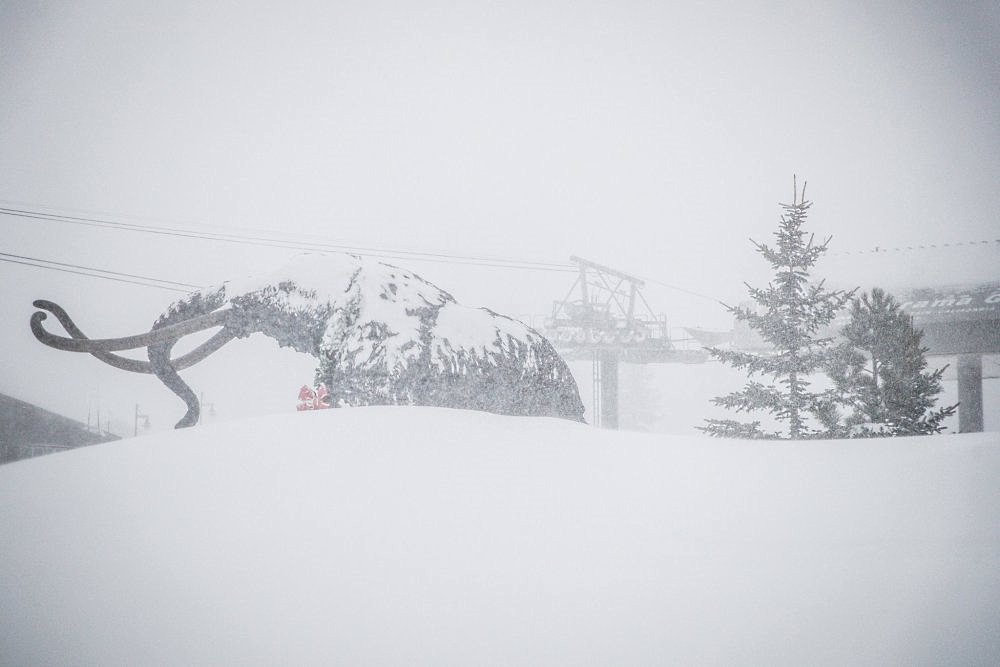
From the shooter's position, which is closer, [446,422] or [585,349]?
[446,422]

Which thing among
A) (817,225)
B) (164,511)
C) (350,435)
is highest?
(817,225)

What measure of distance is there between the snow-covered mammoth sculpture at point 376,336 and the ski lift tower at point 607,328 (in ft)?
35.8

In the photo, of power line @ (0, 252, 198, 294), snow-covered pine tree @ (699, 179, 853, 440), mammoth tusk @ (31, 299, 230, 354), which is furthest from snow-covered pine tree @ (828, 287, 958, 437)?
power line @ (0, 252, 198, 294)

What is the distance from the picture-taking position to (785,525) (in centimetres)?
199

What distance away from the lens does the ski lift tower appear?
16188mm

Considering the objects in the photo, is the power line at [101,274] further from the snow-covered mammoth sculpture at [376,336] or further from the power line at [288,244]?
the snow-covered mammoth sculpture at [376,336]

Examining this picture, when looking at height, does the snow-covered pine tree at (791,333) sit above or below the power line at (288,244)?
below

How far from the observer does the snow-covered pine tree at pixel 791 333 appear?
8469mm

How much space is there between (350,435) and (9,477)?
2.04 m

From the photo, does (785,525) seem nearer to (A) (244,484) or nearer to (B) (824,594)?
(B) (824,594)

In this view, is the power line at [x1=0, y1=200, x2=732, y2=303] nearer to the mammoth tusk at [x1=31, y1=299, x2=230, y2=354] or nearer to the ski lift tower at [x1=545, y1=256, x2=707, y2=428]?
the ski lift tower at [x1=545, y1=256, x2=707, y2=428]

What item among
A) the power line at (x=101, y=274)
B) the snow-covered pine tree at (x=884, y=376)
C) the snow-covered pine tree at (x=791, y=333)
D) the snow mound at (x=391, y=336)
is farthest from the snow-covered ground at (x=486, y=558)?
the power line at (x=101, y=274)

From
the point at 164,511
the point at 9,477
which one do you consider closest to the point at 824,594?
the point at 164,511

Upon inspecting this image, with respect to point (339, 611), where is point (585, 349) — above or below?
above
